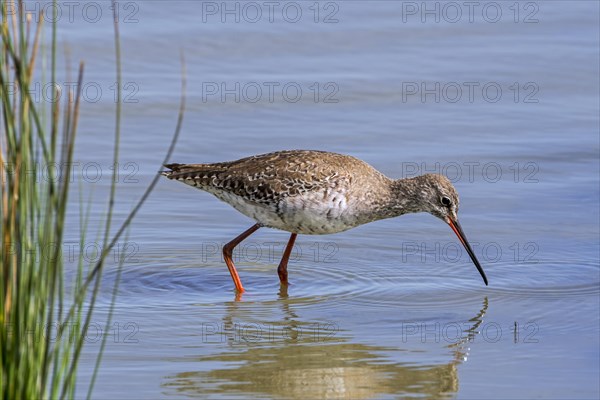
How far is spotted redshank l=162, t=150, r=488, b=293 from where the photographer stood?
9.83 m

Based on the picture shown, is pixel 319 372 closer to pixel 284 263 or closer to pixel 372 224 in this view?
pixel 284 263

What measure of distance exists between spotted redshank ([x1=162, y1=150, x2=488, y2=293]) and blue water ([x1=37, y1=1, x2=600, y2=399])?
0.41m

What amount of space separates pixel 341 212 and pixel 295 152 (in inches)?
32.0

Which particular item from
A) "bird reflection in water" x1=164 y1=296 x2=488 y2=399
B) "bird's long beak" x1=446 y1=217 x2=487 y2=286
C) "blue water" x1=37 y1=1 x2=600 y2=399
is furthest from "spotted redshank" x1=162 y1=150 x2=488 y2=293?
"bird reflection in water" x1=164 y1=296 x2=488 y2=399

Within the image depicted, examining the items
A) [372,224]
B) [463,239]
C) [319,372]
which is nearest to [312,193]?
[463,239]

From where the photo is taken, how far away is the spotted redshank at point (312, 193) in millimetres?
9828

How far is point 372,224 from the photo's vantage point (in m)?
11.3

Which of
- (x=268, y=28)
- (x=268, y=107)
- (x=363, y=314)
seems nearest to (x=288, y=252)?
(x=363, y=314)

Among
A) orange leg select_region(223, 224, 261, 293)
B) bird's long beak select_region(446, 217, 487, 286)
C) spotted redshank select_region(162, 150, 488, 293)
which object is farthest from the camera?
spotted redshank select_region(162, 150, 488, 293)

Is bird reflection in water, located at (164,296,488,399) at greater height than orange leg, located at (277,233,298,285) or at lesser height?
lesser

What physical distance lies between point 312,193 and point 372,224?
1577 mm

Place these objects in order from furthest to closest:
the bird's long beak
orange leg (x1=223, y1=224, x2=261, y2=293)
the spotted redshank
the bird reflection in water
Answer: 1. the spotted redshank
2. orange leg (x1=223, y1=224, x2=261, y2=293)
3. the bird's long beak
4. the bird reflection in water

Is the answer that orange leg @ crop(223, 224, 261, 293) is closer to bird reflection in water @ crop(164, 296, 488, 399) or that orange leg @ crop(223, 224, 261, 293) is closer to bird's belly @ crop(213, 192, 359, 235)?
bird's belly @ crop(213, 192, 359, 235)

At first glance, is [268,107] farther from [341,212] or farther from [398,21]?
[341,212]
